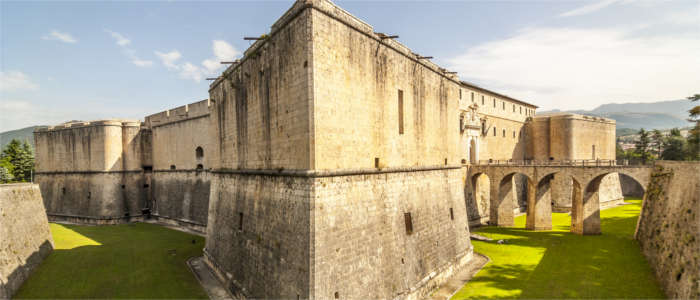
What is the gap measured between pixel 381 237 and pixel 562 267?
1054 centimetres

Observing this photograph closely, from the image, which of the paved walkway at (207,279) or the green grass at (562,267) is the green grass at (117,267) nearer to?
the paved walkway at (207,279)

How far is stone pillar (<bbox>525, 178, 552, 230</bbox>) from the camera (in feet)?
75.8

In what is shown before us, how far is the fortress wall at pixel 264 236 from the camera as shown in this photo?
9.62 meters

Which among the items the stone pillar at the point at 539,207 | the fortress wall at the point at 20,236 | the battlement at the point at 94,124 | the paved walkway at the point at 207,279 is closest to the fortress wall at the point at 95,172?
the battlement at the point at 94,124

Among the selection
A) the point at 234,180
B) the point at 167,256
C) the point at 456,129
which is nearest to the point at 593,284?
the point at 456,129

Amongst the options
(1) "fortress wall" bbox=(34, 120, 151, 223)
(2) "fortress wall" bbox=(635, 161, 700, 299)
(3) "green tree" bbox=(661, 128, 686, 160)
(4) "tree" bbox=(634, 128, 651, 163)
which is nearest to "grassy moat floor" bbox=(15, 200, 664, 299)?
(2) "fortress wall" bbox=(635, 161, 700, 299)

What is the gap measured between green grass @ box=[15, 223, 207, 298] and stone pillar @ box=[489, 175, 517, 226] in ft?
71.2

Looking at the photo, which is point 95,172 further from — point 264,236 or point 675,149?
point 675,149

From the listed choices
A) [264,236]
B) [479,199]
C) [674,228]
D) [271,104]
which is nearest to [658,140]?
[479,199]

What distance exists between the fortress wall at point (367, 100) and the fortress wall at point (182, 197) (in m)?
17.4

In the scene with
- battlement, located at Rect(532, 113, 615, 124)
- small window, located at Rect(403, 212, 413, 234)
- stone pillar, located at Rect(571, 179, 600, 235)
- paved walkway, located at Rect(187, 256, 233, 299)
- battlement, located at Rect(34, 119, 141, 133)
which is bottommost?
paved walkway, located at Rect(187, 256, 233, 299)

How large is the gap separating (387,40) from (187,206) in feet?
71.0

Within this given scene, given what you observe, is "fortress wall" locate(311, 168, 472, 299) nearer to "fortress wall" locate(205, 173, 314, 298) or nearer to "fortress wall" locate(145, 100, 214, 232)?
"fortress wall" locate(205, 173, 314, 298)

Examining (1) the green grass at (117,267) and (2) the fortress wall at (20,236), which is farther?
(2) the fortress wall at (20,236)
